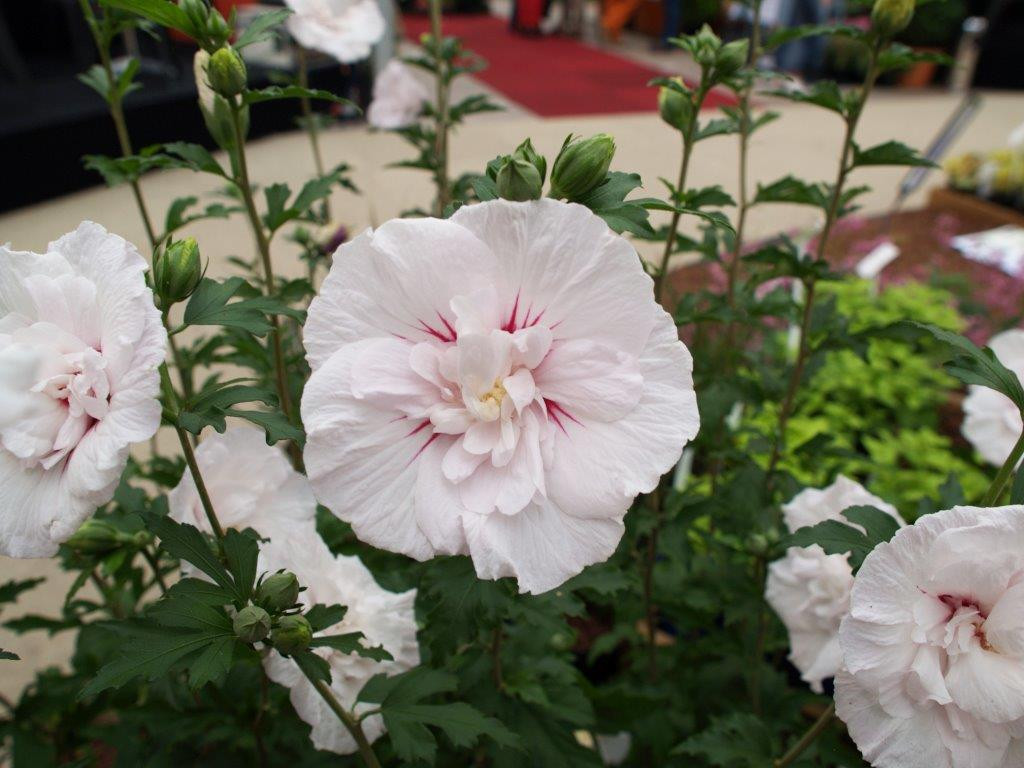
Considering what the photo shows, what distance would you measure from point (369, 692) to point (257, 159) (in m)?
2.04

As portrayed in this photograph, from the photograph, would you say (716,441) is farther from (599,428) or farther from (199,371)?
(199,371)

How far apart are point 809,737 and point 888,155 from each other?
0.78 metres

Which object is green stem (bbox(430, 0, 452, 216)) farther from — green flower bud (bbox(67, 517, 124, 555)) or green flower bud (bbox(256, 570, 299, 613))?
green flower bud (bbox(256, 570, 299, 613))

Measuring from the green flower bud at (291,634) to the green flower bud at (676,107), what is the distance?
78cm

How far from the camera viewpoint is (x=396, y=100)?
1966 mm

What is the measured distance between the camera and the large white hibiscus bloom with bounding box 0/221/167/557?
55 centimetres

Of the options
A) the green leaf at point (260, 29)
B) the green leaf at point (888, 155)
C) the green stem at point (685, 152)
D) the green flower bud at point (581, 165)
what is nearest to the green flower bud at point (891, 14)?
the green leaf at point (888, 155)

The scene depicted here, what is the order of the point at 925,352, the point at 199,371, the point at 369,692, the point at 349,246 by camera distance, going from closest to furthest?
1. the point at 349,246
2. the point at 369,692
3. the point at 199,371
4. the point at 925,352

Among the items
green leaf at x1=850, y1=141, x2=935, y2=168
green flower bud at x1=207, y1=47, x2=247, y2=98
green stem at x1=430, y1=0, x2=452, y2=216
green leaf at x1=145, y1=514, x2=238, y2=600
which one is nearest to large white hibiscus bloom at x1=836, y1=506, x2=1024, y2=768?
green leaf at x1=145, y1=514, x2=238, y2=600

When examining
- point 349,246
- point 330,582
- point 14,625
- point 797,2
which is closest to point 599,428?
point 349,246

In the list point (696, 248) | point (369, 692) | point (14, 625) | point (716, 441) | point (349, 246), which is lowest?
point (14, 625)

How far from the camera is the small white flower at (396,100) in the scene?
1.96m

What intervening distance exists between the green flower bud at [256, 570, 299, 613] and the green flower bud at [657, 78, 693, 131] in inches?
29.7

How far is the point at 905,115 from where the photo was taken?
6.30m
